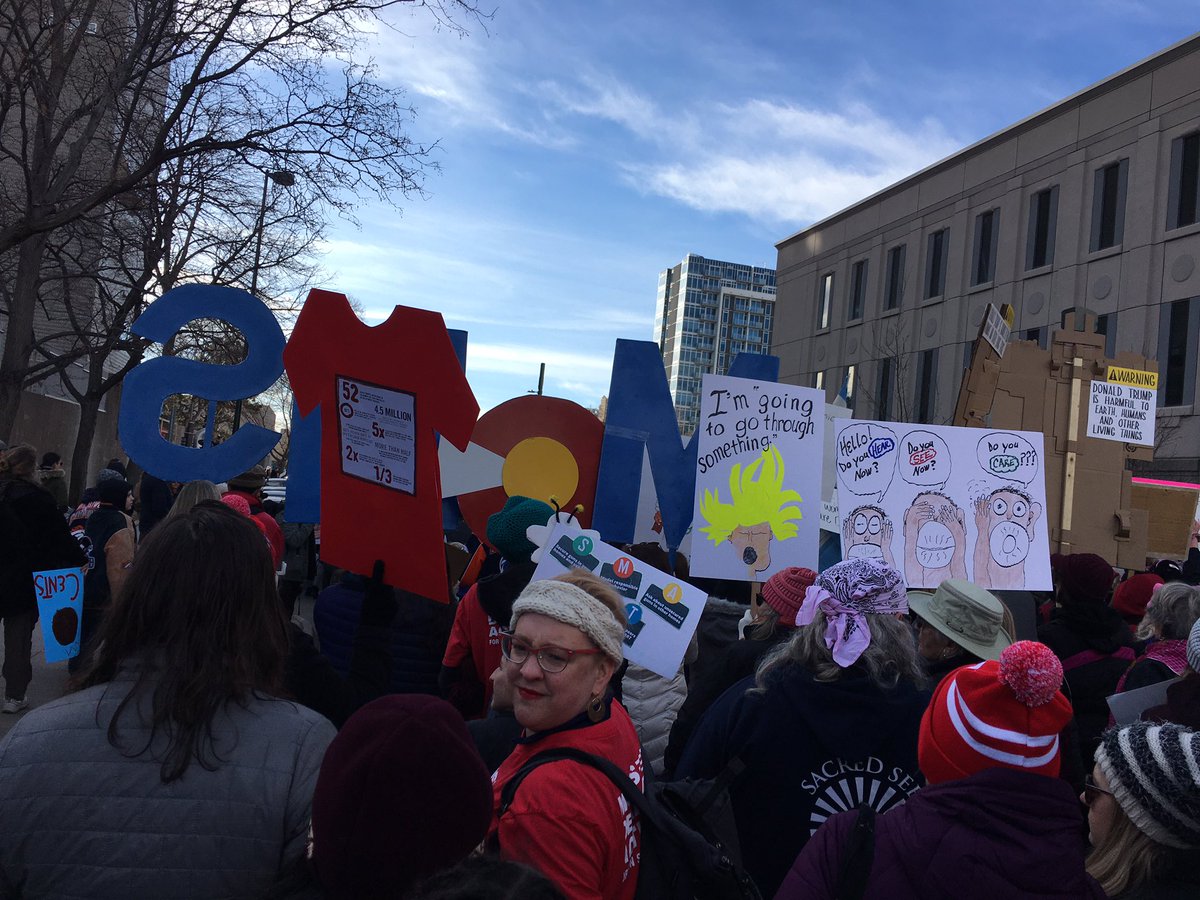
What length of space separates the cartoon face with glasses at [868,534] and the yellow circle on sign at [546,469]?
1948 millimetres

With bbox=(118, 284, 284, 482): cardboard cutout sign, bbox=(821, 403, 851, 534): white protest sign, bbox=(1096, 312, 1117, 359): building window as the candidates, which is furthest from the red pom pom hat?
bbox=(1096, 312, 1117, 359): building window

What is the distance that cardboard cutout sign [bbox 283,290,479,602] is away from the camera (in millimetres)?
3156

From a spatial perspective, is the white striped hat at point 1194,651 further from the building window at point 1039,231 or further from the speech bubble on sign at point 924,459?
the building window at point 1039,231

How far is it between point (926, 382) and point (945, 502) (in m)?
28.8

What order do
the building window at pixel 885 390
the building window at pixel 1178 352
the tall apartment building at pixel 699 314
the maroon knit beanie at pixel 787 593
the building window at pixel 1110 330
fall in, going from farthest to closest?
1. the tall apartment building at pixel 699 314
2. the building window at pixel 885 390
3. the building window at pixel 1110 330
4. the building window at pixel 1178 352
5. the maroon knit beanie at pixel 787 593

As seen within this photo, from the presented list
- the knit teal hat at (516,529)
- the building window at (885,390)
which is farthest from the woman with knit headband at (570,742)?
the building window at (885,390)

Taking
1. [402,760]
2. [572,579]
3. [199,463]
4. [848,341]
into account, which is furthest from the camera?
[848,341]

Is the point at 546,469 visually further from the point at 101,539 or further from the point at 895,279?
the point at 895,279

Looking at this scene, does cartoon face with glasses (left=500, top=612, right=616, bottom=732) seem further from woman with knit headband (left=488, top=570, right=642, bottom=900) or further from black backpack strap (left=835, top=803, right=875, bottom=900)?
black backpack strap (left=835, top=803, right=875, bottom=900)

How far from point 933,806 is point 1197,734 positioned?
55 cm

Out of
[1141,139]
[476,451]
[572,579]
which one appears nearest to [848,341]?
[1141,139]

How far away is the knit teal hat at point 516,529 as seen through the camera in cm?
405

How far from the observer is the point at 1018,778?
6.04 ft

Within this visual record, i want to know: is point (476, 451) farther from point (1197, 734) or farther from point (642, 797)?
point (1197, 734)
